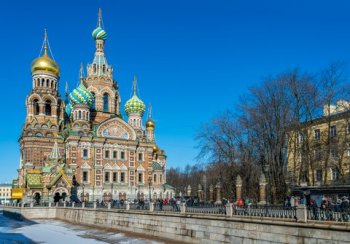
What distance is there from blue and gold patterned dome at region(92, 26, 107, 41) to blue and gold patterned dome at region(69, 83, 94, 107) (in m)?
11.2

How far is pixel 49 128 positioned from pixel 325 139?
41127mm

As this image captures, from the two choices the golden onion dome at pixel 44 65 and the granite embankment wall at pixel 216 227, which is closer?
the granite embankment wall at pixel 216 227

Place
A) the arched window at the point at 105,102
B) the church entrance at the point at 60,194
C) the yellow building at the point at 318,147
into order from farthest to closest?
the arched window at the point at 105,102 < the church entrance at the point at 60,194 < the yellow building at the point at 318,147

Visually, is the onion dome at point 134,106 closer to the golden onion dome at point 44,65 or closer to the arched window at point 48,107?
the arched window at point 48,107

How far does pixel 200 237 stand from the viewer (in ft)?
74.1

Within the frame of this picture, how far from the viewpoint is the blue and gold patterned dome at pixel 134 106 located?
65688mm

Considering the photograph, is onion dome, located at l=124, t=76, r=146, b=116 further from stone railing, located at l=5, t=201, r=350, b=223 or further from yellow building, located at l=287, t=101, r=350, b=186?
yellow building, located at l=287, t=101, r=350, b=186

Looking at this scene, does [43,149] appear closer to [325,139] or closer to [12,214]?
[12,214]

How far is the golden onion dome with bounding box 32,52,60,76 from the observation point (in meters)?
61.4

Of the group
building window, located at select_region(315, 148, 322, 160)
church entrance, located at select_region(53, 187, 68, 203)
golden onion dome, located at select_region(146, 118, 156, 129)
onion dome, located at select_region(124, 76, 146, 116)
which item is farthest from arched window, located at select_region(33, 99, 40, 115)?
building window, located at select_region(315, 148, 322, 160)

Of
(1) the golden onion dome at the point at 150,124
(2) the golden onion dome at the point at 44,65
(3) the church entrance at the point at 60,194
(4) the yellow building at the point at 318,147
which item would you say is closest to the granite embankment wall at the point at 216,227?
(4) the yellow building at the point at 318,147

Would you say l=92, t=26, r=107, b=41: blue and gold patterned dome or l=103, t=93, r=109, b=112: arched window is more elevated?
l=92, t=26, r=107, b=41: blue and gold patterned dome

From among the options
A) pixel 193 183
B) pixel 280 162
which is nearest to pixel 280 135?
pixel 280 162

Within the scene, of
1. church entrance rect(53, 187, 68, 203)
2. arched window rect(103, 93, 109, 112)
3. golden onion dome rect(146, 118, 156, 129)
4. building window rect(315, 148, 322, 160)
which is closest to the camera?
building window rect(315, 148, 322, 160)
